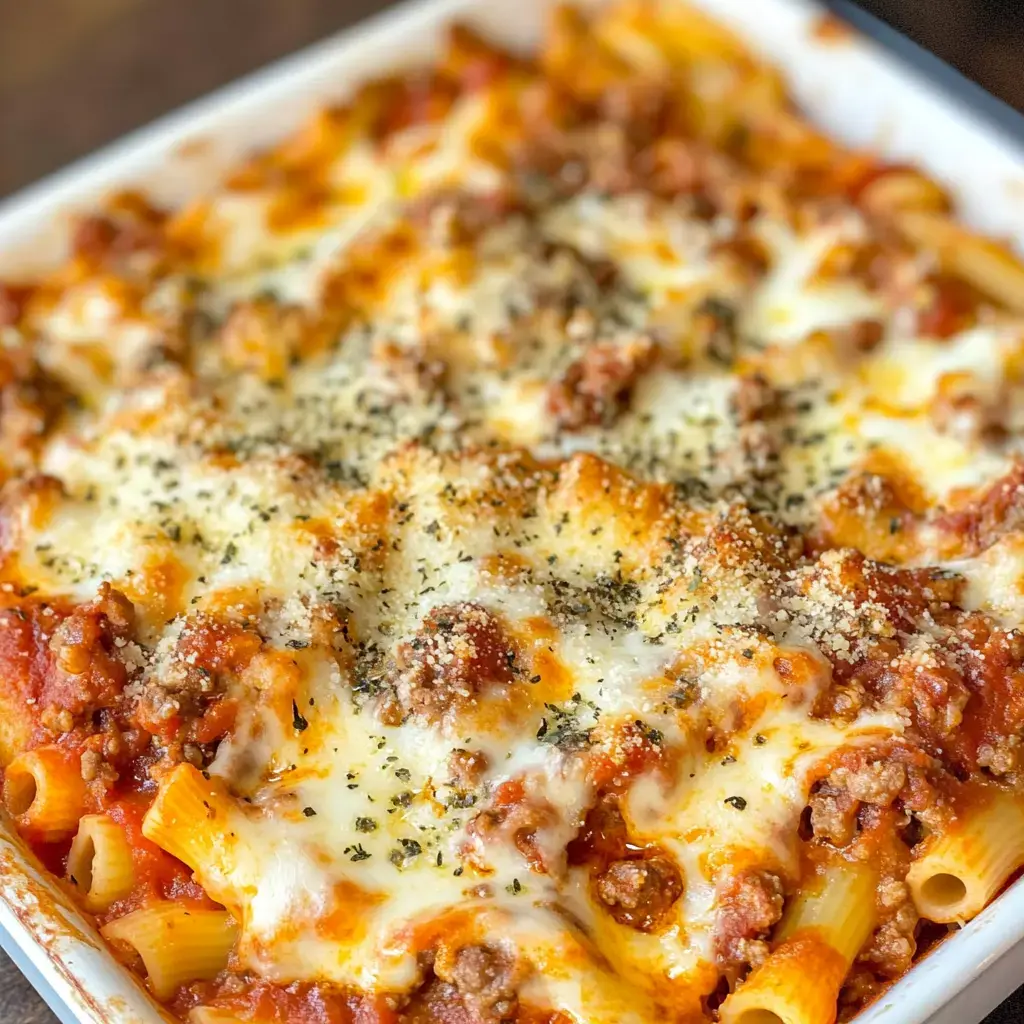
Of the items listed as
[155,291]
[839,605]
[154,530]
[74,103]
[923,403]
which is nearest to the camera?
[839,605]

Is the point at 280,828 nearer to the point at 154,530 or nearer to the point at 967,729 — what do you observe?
the point at 154,530

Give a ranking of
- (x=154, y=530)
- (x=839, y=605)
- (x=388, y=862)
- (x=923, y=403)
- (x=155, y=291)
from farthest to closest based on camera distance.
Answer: (x=155, y=291) < (x=923, y=403) < (x=154, y=530) < (x=839, y=605) < (x=388, y=862)

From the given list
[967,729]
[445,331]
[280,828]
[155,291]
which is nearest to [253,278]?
[155,291]

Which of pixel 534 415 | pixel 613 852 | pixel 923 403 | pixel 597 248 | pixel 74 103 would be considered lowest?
pixel 74 103

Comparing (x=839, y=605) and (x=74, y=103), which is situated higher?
(x=839, y=605)

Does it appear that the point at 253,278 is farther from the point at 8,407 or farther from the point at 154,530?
the point at 154,530

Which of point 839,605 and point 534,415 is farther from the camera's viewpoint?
point 534,415

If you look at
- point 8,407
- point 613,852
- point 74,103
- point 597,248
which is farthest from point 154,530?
point 74,103
